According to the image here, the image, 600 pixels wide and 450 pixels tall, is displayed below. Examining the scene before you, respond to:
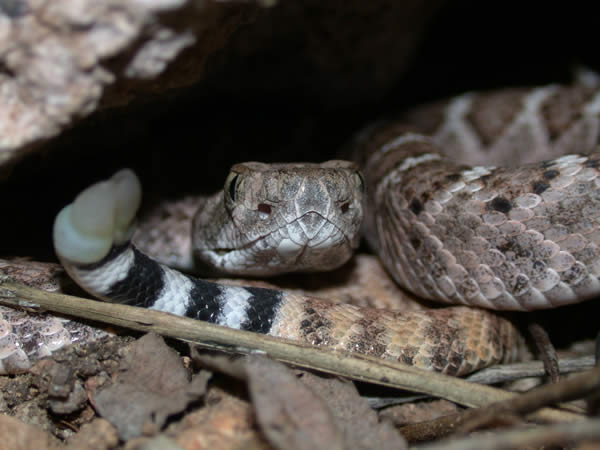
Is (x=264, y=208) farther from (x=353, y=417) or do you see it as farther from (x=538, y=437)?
(x=538, y=437)

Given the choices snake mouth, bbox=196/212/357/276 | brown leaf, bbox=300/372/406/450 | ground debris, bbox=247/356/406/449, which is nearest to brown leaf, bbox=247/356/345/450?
ground debris, bbox=247/356/406/449

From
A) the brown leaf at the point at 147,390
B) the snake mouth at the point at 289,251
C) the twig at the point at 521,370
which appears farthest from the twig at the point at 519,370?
the brown leaf at the point at 147,390

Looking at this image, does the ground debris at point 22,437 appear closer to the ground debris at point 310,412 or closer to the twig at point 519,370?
the ground debris at point 310,412

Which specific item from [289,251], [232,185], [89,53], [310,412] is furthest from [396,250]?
[89,53]

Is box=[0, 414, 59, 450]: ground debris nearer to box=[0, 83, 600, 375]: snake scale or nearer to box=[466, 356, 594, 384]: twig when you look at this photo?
box=[0, 83, 600, 375]: snake scale

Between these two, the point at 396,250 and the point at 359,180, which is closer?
the point at 359,180

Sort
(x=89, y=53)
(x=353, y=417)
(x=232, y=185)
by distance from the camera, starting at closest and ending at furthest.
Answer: (x=89, y=53) → (x=353, y=417) → (x=232, y=185)
